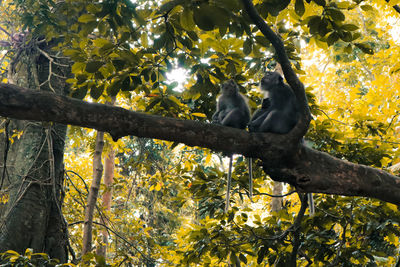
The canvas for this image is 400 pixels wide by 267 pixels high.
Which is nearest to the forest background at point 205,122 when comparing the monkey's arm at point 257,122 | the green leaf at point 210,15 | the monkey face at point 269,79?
the green leaf at point 210,15

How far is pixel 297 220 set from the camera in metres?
3.05

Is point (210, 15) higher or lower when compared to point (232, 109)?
lower

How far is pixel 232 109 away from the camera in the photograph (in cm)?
420

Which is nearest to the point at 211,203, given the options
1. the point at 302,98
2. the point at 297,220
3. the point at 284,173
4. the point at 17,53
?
the point at 297,220

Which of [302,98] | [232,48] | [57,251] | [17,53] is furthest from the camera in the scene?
[17,53]

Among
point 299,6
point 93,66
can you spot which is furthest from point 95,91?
point 299,6

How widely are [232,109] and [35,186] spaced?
2277 mm

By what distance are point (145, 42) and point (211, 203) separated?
152cm

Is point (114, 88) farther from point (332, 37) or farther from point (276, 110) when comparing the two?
point (276, 110)

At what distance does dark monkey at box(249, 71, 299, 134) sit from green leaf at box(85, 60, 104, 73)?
1.63 m

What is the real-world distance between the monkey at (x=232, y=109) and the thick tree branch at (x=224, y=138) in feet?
5.03

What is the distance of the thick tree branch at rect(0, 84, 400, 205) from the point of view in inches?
75.0

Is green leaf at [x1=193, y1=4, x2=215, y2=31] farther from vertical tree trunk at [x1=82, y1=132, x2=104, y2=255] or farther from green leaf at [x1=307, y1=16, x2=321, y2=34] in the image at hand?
vertical tree trunk at [x1=82, y1=132, x2=104, y2=255]

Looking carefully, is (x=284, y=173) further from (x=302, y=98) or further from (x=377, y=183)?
(x=377, y=183)
